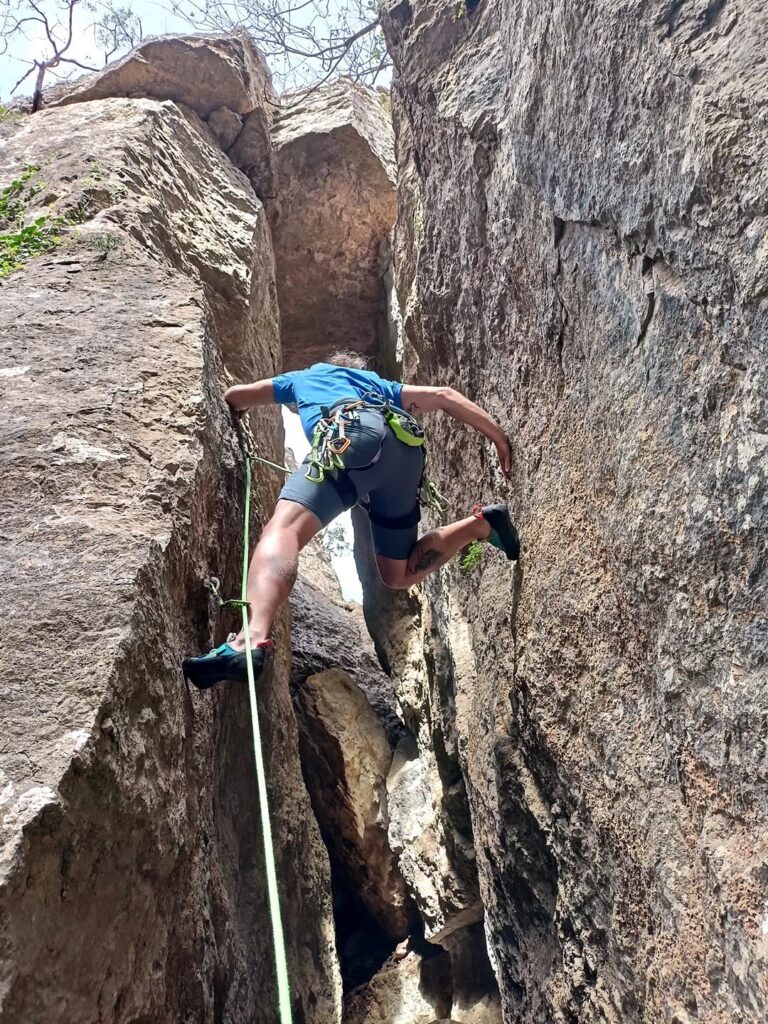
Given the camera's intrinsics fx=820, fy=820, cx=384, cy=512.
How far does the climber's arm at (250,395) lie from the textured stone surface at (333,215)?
16.3 feet

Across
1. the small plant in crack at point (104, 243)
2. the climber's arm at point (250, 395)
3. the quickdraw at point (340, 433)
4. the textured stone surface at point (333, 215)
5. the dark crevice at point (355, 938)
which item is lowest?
the dark crevice at point (355, 938)

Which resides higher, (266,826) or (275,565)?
(275,565)

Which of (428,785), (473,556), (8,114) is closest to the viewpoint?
(473,556)

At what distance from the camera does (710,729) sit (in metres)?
2.20

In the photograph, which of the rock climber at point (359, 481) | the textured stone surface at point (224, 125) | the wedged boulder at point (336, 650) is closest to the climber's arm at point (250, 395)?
the rock climber at point (359, 481)

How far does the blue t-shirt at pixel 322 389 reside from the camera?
3.78m

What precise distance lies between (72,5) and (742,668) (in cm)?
968

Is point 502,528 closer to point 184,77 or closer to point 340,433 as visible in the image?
point 340,433

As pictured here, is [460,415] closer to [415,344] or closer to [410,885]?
[415,344]

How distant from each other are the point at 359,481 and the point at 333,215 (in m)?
5.84

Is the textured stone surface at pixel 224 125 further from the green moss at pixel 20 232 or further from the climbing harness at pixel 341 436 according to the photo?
the climbing harness at pixel 341 436

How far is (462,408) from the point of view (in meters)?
3.90

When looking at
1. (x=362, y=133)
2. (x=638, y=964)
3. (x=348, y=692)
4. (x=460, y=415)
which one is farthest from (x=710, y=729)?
(x=362, y=133)

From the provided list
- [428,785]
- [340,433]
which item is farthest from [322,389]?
[428,785]
